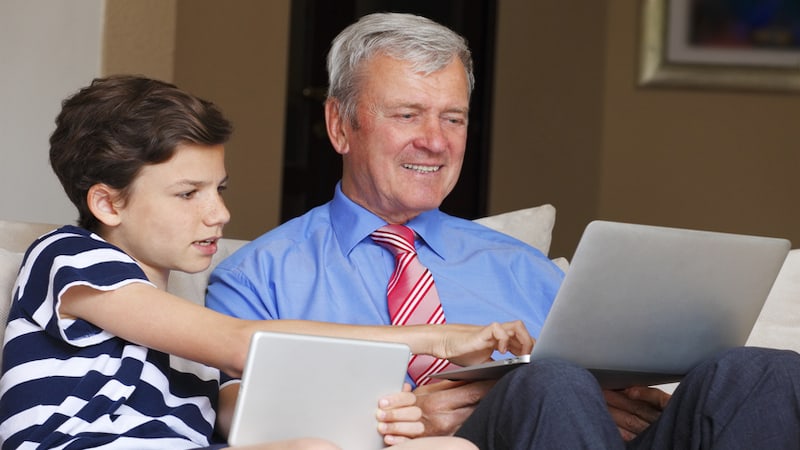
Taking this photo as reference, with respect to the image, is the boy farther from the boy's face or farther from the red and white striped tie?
the red and white striped tie

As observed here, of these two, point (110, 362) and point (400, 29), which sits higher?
point (400, 29)

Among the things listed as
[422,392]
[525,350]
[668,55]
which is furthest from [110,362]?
[668,55]

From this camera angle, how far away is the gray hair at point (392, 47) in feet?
6.88

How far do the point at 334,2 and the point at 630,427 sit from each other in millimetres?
3715

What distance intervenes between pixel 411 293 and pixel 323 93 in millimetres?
3191

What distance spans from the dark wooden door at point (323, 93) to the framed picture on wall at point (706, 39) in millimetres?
807

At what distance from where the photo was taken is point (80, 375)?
151 cm

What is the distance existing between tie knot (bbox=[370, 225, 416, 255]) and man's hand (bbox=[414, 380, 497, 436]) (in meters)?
0.47

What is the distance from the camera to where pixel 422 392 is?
1.71 meters

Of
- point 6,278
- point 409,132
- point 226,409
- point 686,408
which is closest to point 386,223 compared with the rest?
point 409,132

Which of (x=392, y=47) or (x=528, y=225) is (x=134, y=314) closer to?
(x=392, y=47)

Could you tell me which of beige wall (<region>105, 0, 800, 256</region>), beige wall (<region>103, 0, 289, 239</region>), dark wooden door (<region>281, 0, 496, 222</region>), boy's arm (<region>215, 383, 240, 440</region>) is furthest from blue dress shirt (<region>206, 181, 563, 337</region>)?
dark wooden door (<region>281, 0, 496, 222</region>)

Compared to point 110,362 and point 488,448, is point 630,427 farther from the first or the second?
point 110,362

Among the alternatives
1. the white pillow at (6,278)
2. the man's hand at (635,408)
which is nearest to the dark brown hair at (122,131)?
the white pillow at (6,278)
